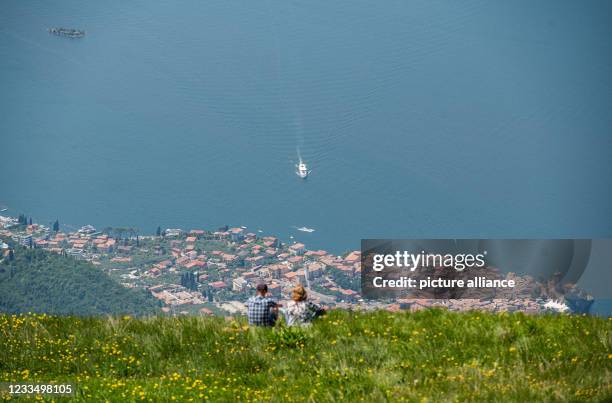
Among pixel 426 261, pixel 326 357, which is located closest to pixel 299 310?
pixel 326 357

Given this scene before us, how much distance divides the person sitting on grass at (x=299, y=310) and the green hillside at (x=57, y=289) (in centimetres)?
14780

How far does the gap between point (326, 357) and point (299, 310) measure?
215 centimetres

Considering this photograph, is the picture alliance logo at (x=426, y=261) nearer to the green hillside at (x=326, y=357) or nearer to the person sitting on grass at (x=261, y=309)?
the person sitting on grass at (x=261, y=309)

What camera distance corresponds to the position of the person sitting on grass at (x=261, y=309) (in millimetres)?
15227

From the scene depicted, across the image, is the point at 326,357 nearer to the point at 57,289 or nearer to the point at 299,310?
the point at 299,310

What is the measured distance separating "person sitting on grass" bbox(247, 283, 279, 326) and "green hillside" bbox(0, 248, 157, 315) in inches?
5797

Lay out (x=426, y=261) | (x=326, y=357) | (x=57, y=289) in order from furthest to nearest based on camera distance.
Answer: (x=57, y=289) → (x=426, y=261) → (x=326, y=357)

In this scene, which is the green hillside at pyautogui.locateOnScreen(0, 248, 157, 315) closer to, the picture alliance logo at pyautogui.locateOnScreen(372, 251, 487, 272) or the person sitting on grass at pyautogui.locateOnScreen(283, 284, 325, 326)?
the picture alliance logo at pyautogui.locateOnScreen(372, 251, 487, 272)

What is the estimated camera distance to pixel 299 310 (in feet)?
48.8

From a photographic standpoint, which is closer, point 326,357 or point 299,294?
point 326,357

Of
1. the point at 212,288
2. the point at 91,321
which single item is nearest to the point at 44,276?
the point at 212,288

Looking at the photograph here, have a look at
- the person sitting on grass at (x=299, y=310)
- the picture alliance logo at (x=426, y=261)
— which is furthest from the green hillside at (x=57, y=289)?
the person sitting on grass at (x=299, y=310)

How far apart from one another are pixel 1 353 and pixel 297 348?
5301 mm

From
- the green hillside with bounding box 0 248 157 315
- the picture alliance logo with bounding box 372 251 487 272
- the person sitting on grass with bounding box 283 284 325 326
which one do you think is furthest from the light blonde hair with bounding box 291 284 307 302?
the green hillside with bounding box 0 248 157 315
